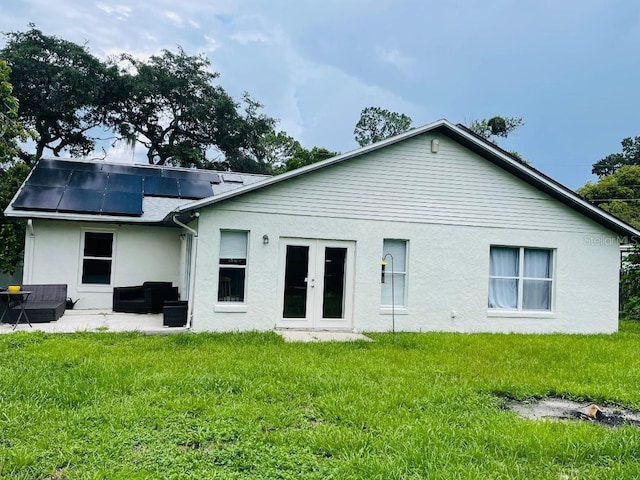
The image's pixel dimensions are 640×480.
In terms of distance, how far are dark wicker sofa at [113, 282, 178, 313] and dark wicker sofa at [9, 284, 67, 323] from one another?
53.8 inches

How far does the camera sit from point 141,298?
40.7ft

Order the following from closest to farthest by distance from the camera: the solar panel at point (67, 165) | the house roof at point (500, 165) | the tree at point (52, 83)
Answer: the house roof at point (500, 165), the solar panel at point (67, 165), the tree at point (52, 83)

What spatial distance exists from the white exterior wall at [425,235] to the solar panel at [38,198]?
Answer: 18.1 feet

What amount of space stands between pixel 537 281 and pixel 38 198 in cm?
1388

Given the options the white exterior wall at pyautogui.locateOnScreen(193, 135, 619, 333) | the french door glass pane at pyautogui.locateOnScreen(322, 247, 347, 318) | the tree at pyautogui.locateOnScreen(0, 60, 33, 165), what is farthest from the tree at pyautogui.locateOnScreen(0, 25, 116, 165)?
the french door glass pane at pyautogui.locateOnScreen(322, 247, 347, 318)

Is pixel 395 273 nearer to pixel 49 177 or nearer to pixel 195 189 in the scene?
pixel 195 189

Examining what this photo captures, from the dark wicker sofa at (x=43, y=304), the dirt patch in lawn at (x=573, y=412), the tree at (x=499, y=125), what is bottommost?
the dirt patch in lawn at (x=573, y=412)

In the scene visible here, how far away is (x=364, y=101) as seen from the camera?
38.3m

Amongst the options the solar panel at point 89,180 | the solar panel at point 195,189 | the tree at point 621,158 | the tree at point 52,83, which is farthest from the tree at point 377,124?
the tree at point 621,158

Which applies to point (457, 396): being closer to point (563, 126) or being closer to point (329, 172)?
point (329, 172)

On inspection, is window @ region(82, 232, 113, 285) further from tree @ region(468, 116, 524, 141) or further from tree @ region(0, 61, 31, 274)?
tree @ region(468, 116, 524, 141)

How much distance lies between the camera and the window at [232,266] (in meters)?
9.88

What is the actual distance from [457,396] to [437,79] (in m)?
23.3

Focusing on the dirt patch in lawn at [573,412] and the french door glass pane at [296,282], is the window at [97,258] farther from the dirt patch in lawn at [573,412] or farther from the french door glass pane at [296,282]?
the dirt patch in lawn at [573,412]
